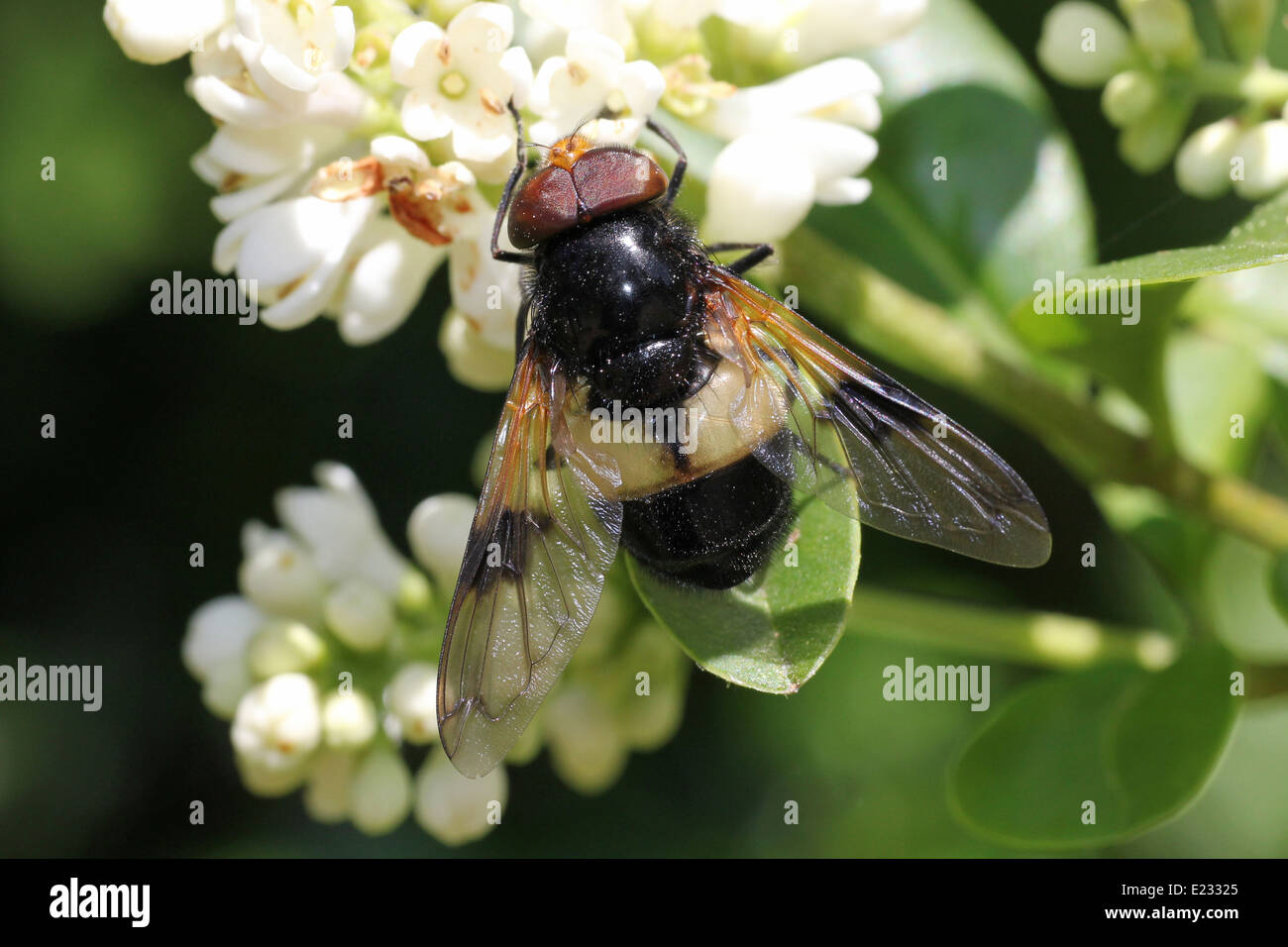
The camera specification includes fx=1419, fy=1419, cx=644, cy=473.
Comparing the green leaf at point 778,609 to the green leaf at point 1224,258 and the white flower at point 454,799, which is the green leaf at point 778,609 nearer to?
the green leaf at point 1224,258

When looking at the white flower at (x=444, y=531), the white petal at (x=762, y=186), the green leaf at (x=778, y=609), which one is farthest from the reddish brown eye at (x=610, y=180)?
the white flower at (x=444, y=531)

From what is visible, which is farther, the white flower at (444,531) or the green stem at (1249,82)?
the white flower at (444,531)

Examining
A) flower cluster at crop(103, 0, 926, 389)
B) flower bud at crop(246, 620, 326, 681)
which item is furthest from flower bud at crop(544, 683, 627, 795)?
flower cluster at crop(103, 0, 926, 389)

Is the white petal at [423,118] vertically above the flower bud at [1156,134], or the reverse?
the flower bud at [1156,134]

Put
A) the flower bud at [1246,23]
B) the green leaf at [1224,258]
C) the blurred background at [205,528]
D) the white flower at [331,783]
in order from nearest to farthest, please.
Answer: the green leaf at [1224,258] → the flower bud at [1246,23] → the white flower at [331,783] → the blurred background at [205,528]

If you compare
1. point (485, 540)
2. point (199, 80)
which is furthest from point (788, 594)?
point (199, 80)

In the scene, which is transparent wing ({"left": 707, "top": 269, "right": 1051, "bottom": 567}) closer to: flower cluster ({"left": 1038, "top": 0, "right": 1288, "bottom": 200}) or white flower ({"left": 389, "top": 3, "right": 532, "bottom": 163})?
white flower ({"left": 389, "top": 3, "right": 532, "bottom": 163})
